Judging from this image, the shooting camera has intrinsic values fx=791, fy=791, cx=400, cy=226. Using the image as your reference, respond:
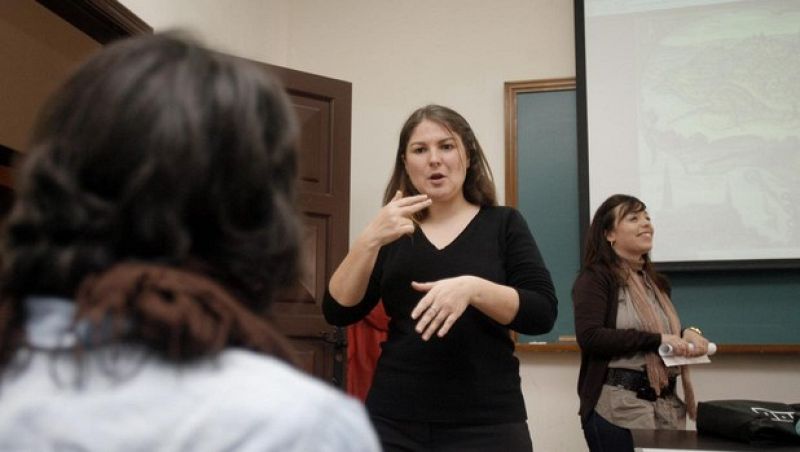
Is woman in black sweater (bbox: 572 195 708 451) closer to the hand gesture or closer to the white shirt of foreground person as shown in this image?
the hand gesture

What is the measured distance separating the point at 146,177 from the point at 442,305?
943mm

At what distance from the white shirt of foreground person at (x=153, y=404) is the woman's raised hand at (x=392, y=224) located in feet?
3.33

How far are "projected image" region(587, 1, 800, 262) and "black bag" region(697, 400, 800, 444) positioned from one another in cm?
161

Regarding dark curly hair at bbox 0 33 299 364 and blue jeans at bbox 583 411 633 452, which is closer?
dark curly hair at bbox 0 33 299 364

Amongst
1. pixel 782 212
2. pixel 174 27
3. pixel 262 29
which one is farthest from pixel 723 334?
pixel 174 27

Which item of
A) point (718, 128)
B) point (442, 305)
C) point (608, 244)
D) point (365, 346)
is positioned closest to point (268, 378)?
point (442, 305)

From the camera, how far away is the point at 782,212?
340 centimetres

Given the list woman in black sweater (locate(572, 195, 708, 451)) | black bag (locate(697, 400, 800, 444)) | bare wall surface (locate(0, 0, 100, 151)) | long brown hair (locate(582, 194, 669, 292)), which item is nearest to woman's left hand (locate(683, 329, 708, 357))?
woman in black sweater (locate(572, 195, 708, 451))

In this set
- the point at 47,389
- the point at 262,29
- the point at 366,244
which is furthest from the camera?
the point at 262,29

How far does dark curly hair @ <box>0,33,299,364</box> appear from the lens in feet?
1.76

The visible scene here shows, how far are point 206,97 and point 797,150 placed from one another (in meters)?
3.41

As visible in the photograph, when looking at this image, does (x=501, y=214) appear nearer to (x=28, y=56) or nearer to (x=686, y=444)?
(x=686, y=444)

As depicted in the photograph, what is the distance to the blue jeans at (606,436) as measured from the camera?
7.84ft

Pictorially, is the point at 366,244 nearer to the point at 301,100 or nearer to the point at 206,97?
the point at 206,97
